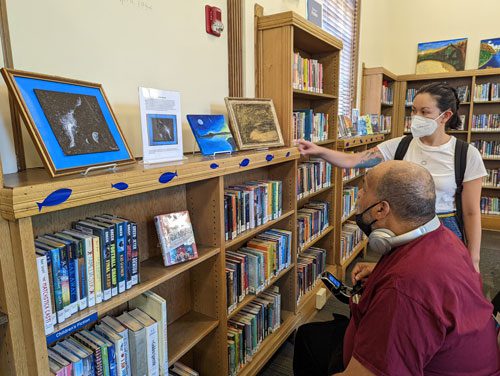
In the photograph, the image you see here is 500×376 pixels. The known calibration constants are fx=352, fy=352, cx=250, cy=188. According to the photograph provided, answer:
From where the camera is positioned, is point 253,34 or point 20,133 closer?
point 20,133

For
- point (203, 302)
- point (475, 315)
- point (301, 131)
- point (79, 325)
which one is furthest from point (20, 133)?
point (301, 131)

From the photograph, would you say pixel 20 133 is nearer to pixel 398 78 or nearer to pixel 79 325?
pixel 79 325

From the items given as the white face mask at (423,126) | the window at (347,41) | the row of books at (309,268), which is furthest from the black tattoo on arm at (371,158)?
the window at (347,41)

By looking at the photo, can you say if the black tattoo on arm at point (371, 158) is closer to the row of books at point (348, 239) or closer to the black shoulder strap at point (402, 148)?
the black shoulder strap at point (402, 148)

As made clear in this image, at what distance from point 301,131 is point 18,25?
179 cm

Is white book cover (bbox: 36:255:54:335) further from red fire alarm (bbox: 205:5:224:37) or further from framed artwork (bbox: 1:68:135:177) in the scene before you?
red fire alarm (bbox: 205:5:224:37)

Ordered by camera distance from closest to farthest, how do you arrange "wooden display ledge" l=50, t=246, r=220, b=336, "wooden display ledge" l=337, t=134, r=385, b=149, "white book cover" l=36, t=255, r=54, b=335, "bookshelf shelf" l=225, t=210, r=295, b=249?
"white book cover" l=36, t=255, r=54, b=335
"wooden display ledge" l=50, t=246, r=220, b=336
"bookshelf shelf" l=225, t=210, r=295, b=249
"wooden display ledge" l=337, t=134, r=385, b=149

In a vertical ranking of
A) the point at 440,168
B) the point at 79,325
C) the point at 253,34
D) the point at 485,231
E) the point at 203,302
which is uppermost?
the point at 253,34

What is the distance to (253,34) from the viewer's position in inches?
86.7

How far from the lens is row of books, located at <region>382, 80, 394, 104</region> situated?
478 centimetres

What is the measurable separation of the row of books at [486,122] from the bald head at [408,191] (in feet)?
15.5

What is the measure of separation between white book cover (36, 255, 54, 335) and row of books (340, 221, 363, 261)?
2.68 metres

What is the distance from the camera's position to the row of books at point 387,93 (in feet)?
15.7

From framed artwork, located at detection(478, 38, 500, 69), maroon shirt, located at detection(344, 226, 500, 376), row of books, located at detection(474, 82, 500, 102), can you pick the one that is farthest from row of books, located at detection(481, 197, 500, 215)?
maroon shirt, located at detection(344, 226, 500, 376)
